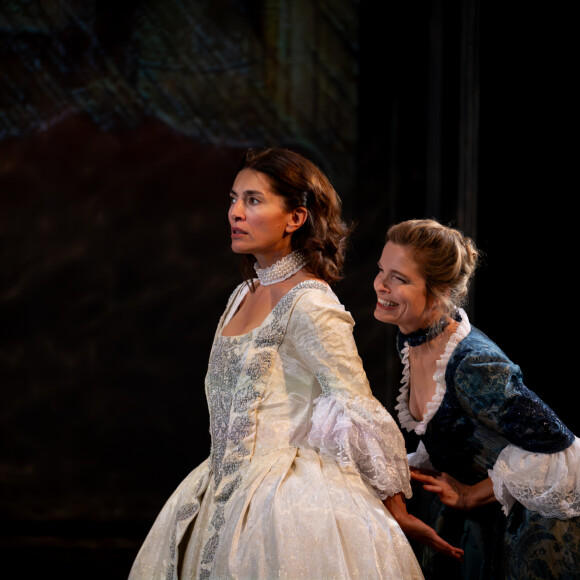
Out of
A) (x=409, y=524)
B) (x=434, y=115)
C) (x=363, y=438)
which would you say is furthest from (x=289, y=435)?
(x=434, y=115)

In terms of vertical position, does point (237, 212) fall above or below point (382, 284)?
above

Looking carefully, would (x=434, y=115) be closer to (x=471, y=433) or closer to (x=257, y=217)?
(x=257, y=217)

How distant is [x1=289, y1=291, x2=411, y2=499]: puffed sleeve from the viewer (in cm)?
164

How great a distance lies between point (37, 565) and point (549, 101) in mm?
2791

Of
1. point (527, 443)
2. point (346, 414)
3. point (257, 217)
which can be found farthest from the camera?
point (257, 217)

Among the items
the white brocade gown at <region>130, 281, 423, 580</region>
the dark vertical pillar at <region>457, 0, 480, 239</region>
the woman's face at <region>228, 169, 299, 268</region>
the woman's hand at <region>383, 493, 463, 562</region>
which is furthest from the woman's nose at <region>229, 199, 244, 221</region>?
the dark vertical pillar at <region>457, 0, 480, 239</region>

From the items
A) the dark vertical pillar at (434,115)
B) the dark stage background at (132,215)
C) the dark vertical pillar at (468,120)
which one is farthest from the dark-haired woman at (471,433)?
the dark stage background at (132,215)

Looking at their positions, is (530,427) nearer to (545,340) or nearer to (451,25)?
(545,340)

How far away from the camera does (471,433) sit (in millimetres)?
1868

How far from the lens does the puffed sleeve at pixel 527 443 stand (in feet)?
5.65

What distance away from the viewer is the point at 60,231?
138 inches

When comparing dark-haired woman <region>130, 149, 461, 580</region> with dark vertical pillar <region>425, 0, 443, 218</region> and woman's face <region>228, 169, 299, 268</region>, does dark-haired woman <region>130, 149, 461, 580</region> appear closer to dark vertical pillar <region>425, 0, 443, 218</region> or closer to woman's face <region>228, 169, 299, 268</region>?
woman's face <region>228, 169, 299, 268</region>

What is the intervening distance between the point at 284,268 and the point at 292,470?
49cm

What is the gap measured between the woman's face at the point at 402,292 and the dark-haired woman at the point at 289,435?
0.14 m
